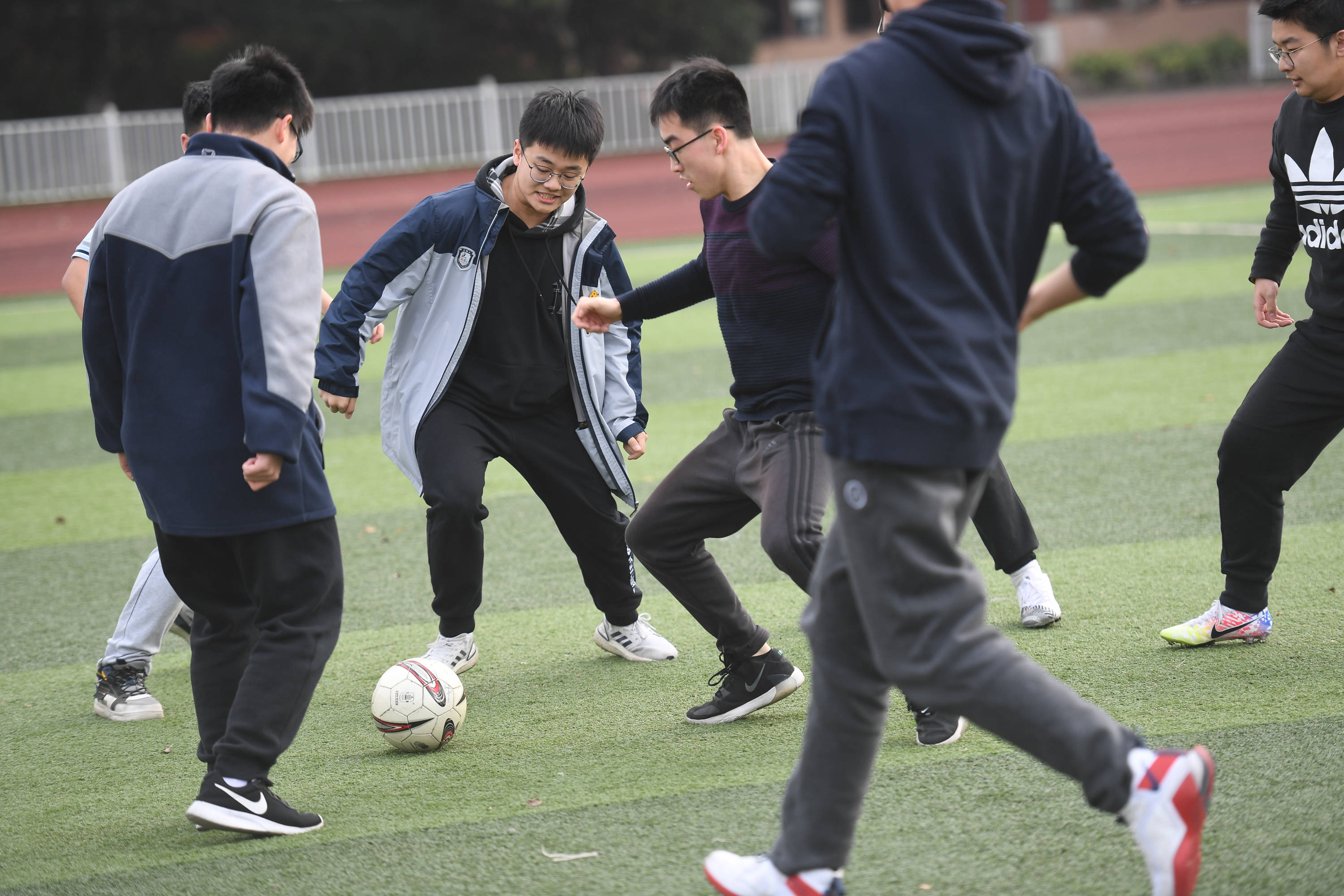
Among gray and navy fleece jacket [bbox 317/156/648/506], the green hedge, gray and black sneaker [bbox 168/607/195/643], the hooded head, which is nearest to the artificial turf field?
gray and black sneaker [bbox 168/607/195/643]

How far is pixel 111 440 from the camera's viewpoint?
339 centimetres

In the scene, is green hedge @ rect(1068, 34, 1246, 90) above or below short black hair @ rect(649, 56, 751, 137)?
below

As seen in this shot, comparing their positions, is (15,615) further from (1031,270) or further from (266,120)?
(1031,270)

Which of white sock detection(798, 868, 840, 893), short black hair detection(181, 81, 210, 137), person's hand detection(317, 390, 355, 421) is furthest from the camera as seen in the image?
short black hair detection(181, 81, 210, 137)

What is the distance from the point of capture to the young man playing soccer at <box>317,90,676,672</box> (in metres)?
4.34

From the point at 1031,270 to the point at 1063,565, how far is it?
118 inches

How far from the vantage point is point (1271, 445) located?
13.3 feet

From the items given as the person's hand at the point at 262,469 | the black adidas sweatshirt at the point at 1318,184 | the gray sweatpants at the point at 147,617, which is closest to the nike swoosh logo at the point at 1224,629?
the black adidas sweatshirt at the point at 1318,184

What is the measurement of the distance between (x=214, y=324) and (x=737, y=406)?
149 cm

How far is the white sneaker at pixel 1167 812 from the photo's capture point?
92.4 inches

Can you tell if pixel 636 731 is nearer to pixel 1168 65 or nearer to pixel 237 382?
pixel 237 382

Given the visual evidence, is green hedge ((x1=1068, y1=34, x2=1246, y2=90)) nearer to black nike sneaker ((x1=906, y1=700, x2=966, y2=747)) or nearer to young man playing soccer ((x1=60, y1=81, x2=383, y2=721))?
young man playing soccer ((x1=60, y1=81, x2=383, y2=721))

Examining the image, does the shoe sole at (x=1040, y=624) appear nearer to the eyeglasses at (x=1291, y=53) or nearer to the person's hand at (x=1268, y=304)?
the person's hand at (x=1268, y=304)

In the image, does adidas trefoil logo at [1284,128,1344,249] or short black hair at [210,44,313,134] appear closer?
short black hair at [210,44,313,134]
